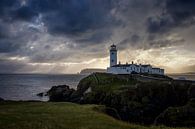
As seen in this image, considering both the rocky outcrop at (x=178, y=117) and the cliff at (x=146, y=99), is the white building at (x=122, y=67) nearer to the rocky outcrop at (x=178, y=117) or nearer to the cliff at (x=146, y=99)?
the cliff at (x=146, y=99)

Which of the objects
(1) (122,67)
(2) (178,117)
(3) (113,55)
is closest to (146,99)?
(2) (178,117)

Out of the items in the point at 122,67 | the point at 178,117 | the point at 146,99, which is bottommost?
the point at 178,117

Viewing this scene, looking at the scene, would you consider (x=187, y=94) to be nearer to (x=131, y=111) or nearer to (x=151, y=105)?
(x=151, y=105)

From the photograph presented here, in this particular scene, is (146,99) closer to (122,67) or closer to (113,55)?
(122,67)

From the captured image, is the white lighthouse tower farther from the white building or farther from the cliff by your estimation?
the cliff

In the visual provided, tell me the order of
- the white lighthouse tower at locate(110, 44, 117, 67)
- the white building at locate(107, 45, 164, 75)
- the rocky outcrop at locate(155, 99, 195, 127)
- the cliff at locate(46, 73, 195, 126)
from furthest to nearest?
the white lighthouse tower at locate(110, 44, 117, 67)
the white building at locate(107, 45, 164, 75)
the cliff at locate(46, 73, 195, 126)
the rocky outcrop at locate(155, 99, 195, 127)

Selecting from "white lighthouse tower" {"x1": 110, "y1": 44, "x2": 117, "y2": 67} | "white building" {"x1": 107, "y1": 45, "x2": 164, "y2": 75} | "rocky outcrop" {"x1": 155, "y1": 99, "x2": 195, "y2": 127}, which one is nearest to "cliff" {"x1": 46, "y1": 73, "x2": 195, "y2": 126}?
"rocky outcrop" {"x1": 155, "y1": 99, "x2": 195, "y2": 127}

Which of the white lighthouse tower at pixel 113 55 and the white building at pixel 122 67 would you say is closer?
the white building at pixel 122 67

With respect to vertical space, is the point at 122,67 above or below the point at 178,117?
above

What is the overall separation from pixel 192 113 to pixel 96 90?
104 ft

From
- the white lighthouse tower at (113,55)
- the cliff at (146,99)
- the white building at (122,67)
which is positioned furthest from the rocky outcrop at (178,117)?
the white lighthouse tower at (113,55)

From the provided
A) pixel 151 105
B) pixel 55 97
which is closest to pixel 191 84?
pixel 151 105

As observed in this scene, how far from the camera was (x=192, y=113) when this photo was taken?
164ft

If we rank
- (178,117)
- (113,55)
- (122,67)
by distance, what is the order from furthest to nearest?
1. (113,55)
2. (122,67)
3. (178,117)
